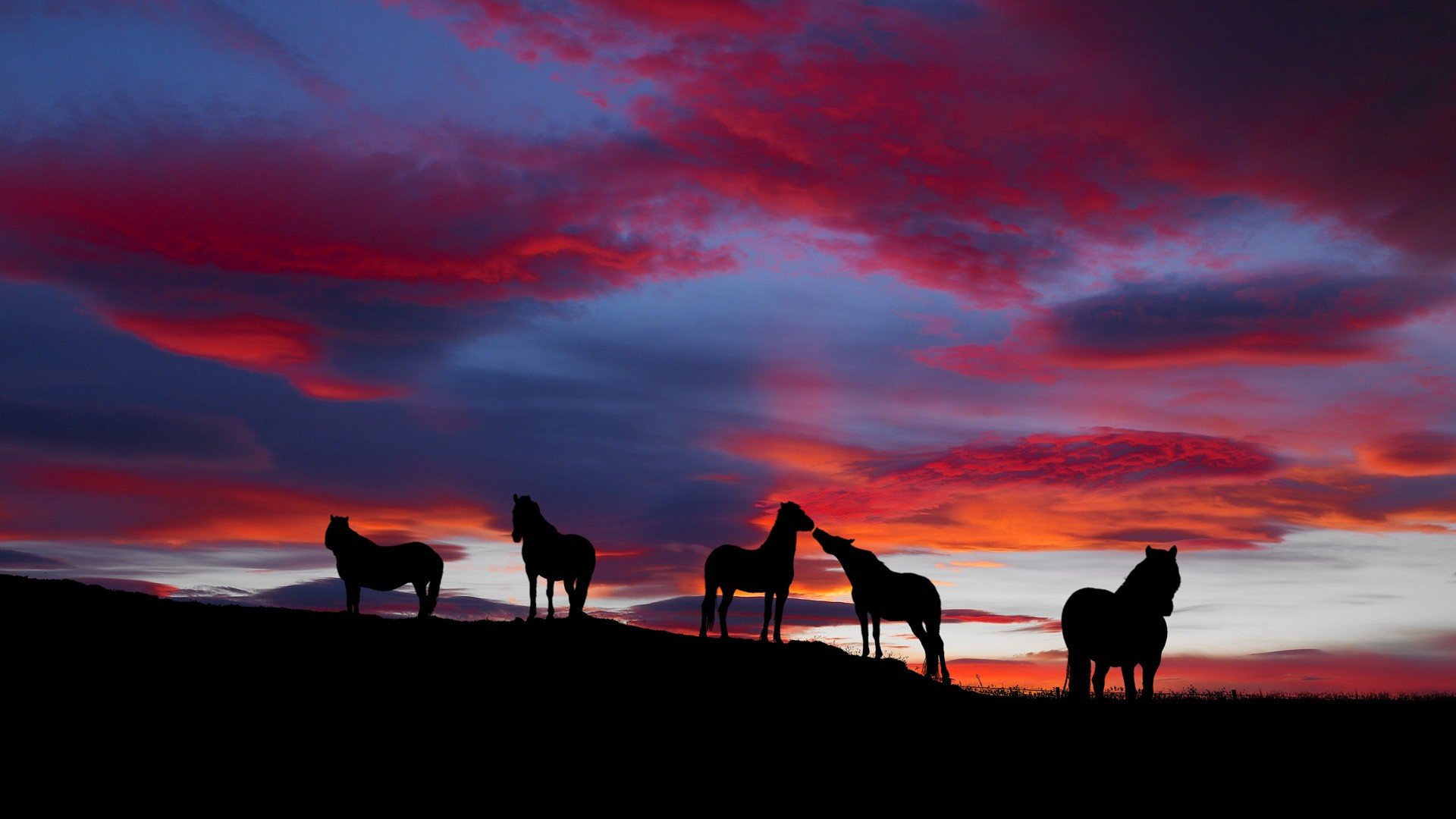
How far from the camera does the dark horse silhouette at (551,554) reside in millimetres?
26828

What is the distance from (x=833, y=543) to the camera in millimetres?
27688

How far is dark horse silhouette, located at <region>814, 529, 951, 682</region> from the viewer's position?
26.5 m

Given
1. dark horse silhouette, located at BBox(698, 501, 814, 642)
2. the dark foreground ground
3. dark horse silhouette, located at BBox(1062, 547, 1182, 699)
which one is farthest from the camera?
dark horse silhouette, located at BBox(698, 501, 814, 642)

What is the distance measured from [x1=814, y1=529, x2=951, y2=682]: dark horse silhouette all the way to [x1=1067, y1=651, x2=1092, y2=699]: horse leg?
3923 millimetres

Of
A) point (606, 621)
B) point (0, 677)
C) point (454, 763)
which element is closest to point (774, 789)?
point (454, 763)

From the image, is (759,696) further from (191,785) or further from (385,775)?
(191,785)

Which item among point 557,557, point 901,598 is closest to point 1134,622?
point 901,598

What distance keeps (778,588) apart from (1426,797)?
1451 cm

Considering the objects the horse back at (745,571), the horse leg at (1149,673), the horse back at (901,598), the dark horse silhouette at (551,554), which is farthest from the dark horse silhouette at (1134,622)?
the dark horse silhouette at (551,554)

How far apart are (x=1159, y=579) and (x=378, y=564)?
748 inches

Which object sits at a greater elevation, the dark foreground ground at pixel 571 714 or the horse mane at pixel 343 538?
the horse mane at pixel 343 538

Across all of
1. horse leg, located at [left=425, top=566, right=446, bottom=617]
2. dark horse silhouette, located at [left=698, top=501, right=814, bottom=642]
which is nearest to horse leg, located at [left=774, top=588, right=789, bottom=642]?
dark horse silhouette, located at [left=698, top=501, right=814, bottom=642]

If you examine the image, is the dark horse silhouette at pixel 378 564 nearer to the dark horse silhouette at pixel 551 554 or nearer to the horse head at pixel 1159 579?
the dark horse silhouette at pixel 551 554

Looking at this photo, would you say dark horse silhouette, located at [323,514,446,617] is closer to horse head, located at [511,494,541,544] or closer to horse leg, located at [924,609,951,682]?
horse head, located at [511,494,541,544]
